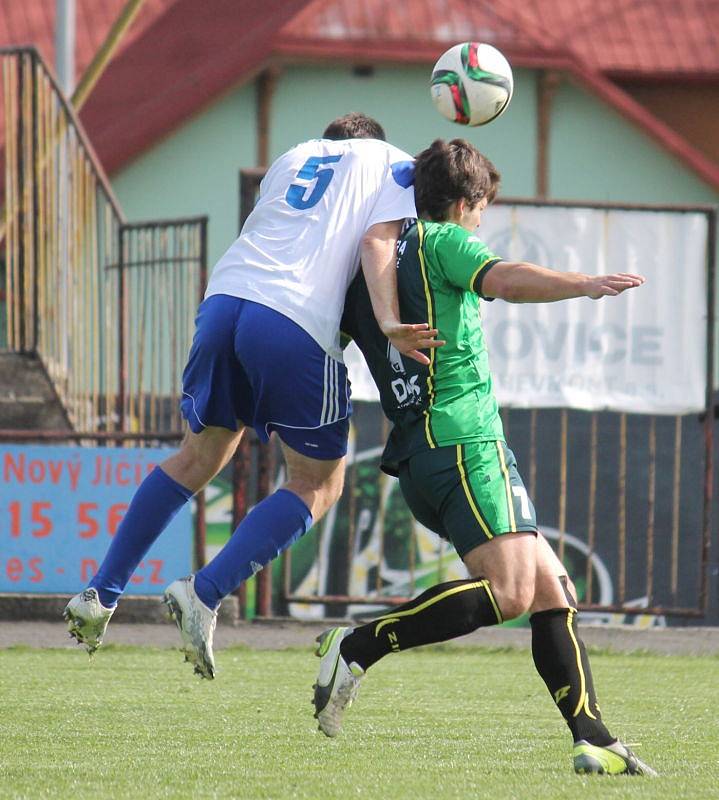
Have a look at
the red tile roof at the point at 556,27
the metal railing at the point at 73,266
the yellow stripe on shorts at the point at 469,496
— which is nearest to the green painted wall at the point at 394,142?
the red tile roof at the point at 556,27

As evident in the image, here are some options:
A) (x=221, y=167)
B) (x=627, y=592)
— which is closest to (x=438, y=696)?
(x=627, y=592)

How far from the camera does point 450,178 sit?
5.25 metres

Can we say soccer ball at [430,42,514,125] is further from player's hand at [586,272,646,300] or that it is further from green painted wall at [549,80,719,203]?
green painted wall at [549,80,719,203]

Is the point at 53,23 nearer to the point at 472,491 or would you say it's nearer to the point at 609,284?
the point at 472,491

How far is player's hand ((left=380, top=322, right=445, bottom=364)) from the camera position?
496 cm

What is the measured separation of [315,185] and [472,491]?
1323mm

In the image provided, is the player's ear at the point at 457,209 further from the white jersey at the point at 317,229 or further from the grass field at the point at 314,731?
the grass field at the point at 314,731

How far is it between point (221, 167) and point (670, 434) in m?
8.93

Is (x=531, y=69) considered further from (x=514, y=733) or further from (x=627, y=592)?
(x=514, y=733)

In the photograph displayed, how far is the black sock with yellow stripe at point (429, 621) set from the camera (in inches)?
193

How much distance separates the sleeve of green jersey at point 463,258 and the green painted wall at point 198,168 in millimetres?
13722

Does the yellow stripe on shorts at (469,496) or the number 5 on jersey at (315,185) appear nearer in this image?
the yellow stripe on shorts at (469,496)

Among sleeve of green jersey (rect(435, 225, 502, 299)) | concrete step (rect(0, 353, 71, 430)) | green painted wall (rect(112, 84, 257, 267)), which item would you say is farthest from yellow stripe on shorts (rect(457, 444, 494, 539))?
green painted wall (rect(112, 84, 257, 267))

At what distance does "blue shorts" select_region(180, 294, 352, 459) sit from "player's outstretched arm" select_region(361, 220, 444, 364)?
1.14ft
